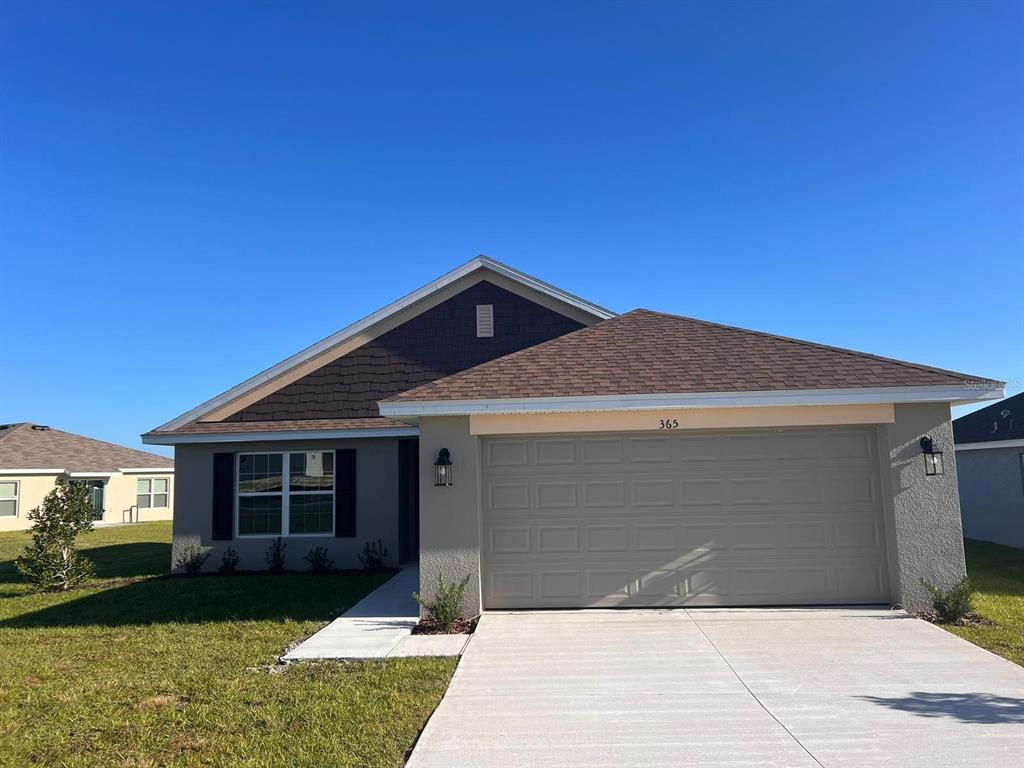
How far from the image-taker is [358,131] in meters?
14.3

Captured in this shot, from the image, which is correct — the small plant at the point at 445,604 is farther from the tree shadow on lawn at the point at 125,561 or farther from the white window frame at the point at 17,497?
the white window frame at the point at 17,497

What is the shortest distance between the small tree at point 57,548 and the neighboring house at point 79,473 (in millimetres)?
14312

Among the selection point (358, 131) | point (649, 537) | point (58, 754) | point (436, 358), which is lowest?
point (58, 754)

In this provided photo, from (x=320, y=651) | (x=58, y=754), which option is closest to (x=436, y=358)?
(x=320, y=651)

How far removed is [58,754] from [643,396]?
21.1ft

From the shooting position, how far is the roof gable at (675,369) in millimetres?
8477

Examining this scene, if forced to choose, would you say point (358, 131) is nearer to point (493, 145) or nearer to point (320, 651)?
point (493, 145)

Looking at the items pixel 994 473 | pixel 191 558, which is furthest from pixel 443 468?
pixel 994 473

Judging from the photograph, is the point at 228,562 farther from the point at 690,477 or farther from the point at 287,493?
the point at 690,477

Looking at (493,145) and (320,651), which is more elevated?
(493,145)

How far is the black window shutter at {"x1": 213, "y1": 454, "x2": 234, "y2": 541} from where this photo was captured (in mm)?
13492

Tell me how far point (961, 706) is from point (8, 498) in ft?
105

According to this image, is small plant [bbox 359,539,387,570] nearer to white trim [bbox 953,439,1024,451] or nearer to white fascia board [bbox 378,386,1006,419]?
white fascia board [bbox 378,386,1006,419]

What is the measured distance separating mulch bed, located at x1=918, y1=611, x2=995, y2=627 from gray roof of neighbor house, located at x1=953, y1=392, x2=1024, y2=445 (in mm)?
9604
